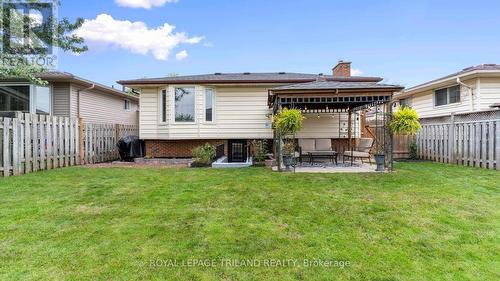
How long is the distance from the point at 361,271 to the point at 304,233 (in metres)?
1.00

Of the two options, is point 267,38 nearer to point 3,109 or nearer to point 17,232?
point 3,109

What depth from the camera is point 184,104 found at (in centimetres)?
1198

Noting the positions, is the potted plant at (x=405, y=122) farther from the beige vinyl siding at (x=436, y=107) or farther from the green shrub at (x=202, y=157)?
the beige vinyl siding at (x=436, y=107)

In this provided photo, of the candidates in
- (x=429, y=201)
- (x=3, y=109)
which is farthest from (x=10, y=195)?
(x=3, y=109)

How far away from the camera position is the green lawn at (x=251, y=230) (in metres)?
2.80

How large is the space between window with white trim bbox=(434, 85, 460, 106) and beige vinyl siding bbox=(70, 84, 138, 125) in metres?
17.9

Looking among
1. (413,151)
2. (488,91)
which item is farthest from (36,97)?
(488,91)

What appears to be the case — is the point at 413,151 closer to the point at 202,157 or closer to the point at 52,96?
the point at 202,157

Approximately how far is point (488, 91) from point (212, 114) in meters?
11.6

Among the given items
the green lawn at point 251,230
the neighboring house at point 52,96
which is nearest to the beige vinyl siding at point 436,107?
the green lawn at point 251,230

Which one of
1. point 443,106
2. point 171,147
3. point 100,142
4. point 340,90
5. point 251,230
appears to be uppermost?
point 443,106

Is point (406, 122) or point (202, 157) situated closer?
point (406, 122)

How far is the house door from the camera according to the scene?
12578mm

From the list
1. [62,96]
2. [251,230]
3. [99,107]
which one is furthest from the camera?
[99,107]
